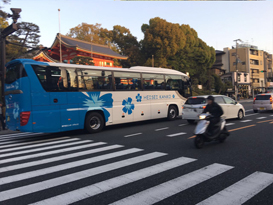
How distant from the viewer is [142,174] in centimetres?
466

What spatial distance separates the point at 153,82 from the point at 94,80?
170 inches

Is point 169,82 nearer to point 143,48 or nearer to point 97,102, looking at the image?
point 97,102

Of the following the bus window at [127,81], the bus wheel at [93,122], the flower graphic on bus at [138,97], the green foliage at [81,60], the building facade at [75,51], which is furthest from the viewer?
the building facade at [75,51]

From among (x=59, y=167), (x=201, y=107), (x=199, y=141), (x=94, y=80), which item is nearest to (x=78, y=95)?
(x=94, y=80)

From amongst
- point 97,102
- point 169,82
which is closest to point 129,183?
point 97,102

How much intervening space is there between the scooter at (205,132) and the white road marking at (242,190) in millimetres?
2369

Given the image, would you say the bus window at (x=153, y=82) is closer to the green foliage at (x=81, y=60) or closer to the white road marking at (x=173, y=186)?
the white road marking at (x=173, y=186)

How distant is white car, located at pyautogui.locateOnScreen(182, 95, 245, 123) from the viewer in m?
11.9

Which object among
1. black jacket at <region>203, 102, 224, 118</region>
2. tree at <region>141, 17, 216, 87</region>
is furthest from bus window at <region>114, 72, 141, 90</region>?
tree at <region>141, 17, 216, 87</region>

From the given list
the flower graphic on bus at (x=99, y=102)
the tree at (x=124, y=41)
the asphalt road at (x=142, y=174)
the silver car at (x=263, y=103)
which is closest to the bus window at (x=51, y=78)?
the flower graphic on bus at (x=99, y=102)

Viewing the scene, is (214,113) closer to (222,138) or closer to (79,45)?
(222,138)

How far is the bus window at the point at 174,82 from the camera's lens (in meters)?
15.0

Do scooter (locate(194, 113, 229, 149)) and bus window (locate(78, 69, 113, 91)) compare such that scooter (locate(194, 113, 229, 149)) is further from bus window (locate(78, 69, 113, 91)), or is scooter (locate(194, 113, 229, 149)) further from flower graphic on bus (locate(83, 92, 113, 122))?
bus window (locate(78, 69, 113, 91))

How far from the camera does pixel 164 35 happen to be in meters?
38.5
